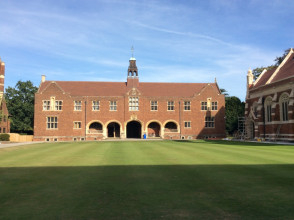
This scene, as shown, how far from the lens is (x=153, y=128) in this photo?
5106 centimetres

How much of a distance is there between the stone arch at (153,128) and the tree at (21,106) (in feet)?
81.5

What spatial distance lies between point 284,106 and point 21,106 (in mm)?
48255

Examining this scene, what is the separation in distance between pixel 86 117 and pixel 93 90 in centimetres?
559

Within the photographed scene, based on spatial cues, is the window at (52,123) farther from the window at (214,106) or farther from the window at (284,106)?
the window at (284,106)

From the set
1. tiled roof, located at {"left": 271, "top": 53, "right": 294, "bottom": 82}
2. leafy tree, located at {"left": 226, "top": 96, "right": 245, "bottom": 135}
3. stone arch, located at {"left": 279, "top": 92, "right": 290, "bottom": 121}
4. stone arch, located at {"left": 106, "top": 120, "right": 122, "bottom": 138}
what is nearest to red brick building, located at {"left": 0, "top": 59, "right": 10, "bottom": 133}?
stone arch, located at {"left": 106, "top": 120, "right": 122, "bottom": 138}

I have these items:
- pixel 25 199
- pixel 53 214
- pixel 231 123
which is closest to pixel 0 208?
pixel 25 199

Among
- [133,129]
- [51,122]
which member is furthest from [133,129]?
[51,122]

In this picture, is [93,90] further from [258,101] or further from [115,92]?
[258,101]

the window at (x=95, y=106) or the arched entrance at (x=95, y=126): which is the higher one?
the window at (x=95, y=106)

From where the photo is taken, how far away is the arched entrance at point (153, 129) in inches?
1986

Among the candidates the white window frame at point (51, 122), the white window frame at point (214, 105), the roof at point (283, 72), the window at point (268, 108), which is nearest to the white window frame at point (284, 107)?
the roof at point (283, 72)

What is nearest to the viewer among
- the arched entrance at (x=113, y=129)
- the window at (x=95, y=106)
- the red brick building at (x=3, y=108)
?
the red brick building at (x=3, y=108)

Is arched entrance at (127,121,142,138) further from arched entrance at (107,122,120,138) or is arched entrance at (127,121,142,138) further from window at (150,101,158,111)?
window at (150,101,158,111)

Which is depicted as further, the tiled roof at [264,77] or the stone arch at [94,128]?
the stone arch at [94,128]
